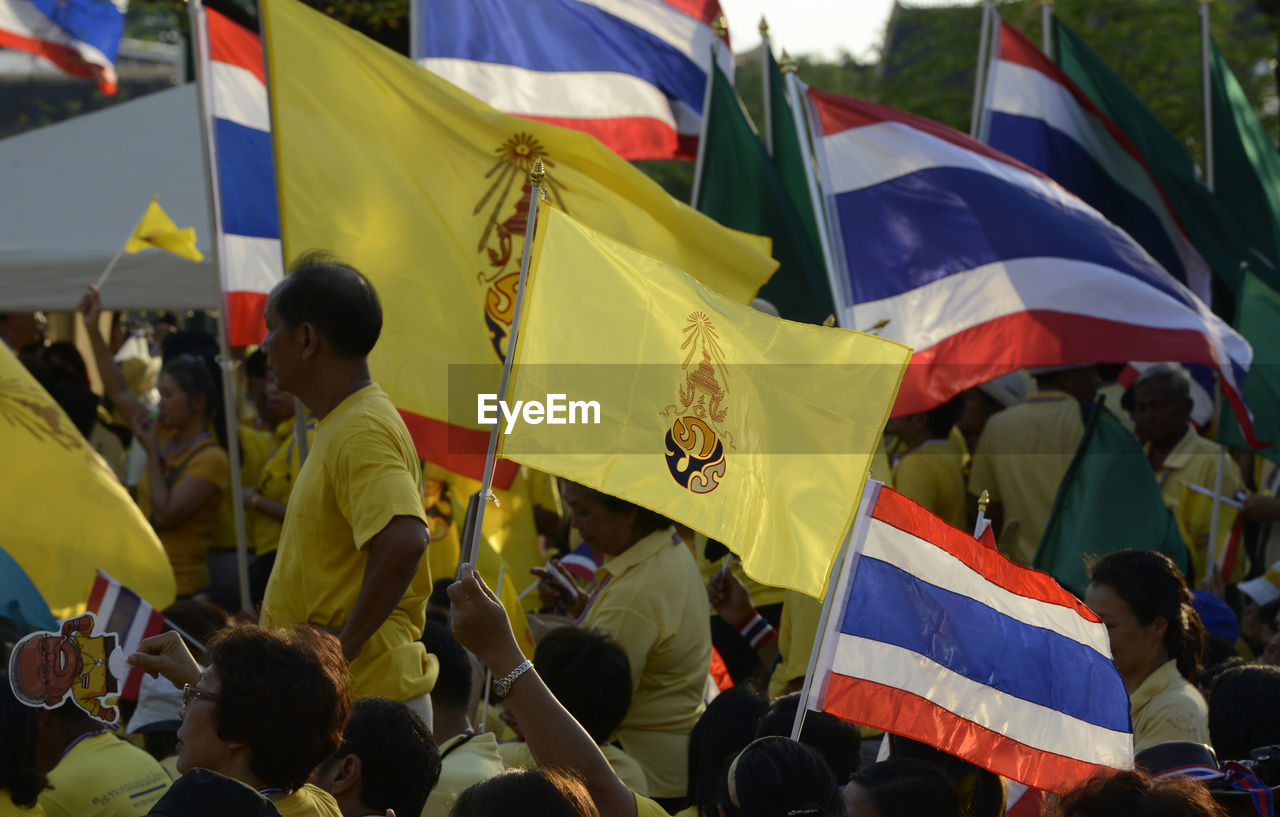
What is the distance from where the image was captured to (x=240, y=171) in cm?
755

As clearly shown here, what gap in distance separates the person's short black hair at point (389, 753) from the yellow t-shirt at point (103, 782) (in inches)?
27.6

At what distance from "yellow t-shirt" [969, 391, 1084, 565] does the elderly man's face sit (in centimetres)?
32

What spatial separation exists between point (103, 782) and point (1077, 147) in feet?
23.6

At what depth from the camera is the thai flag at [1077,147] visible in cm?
898

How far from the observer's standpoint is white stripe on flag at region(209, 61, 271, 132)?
7617 millimetres

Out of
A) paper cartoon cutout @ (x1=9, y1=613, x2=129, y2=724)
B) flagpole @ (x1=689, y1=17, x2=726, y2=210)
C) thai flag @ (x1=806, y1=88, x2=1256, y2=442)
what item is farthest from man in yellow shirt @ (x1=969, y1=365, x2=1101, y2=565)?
paper cartoon cutout @ (x1=9, y1=613, x2=129, y2=724)

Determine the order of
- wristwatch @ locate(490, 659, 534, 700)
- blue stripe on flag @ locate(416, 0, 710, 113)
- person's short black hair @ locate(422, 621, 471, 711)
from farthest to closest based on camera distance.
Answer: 1. blue stripe on flag @ locate(416, 0, 710, 113)
2. person's short black hair @ locate(422, 621, 471, 711)
3. wristwatch @ locate(490, 659, 534, 700)

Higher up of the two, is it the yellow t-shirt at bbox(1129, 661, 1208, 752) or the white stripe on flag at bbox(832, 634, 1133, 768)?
the white stripe on flag at bbox(832, 634, 1133, 768)

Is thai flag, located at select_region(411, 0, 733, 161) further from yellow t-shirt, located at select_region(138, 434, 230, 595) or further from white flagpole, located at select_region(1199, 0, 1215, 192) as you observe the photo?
white flagpole, located at select_region(1199, 0, 1215, 192)

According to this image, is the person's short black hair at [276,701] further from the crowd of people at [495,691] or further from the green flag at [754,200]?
the green flag at [754,200]

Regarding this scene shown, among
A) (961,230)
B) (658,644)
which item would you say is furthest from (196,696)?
(961,230)

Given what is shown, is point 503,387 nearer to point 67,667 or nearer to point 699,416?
point 699,416

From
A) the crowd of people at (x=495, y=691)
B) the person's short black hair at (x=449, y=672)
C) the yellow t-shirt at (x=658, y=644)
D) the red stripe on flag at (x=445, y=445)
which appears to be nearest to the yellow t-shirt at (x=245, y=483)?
the crowd of people at (x=495, y=691)

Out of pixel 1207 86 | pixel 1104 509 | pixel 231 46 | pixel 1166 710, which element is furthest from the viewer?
pixel 1207 86
